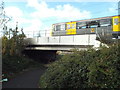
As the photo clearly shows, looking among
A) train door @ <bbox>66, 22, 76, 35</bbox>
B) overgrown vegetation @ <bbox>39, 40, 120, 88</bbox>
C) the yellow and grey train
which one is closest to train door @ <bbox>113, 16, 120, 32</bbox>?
the yellow and grey train

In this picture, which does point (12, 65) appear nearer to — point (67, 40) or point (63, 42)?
point (63, 42)

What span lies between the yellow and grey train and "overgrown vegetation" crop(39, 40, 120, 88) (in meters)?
8.45

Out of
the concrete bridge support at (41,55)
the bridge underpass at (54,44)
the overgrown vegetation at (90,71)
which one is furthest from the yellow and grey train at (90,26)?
the overgrown vegetation at (90,71)

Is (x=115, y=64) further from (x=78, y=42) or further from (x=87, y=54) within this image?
(x=78, y=42)

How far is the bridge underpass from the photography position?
1438 cm

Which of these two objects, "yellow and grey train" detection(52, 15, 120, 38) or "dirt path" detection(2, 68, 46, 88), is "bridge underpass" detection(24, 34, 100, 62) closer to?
"yellow and grey train" detection(52, 15, 120, 38)

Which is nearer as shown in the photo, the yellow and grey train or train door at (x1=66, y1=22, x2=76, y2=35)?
the yellow and grey train

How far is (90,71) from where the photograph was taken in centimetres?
727

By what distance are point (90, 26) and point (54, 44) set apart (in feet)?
21.1

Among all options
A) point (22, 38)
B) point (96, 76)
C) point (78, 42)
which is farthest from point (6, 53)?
point (96, 76)

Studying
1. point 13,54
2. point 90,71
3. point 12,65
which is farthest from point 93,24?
point 90,71

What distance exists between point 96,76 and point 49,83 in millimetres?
2913

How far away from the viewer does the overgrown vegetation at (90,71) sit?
6.84 metres

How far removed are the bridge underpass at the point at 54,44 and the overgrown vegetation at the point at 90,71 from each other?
3.79m
